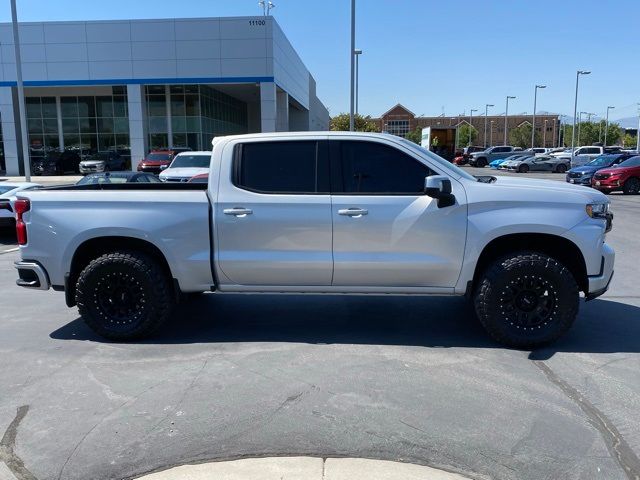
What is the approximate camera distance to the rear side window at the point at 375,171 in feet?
17.2

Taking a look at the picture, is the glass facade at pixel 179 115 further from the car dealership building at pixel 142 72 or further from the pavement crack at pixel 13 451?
the pavement crack at pixel 13 451

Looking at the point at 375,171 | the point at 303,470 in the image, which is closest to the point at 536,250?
the point at 375,171

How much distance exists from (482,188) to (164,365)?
Result: 3.25m

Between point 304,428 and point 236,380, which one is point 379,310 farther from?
point 304,428

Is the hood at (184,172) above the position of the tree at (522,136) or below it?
below

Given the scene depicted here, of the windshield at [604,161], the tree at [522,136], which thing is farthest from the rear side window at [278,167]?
the tree at [522,136]

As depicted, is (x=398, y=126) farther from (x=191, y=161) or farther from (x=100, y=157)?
(x=191, y=161)

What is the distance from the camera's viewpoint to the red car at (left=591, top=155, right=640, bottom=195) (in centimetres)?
2300

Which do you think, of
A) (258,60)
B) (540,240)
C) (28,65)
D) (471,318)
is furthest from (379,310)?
(28,65)

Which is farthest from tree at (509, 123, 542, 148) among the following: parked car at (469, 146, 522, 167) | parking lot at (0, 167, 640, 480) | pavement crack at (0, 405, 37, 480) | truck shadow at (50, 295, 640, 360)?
pavement crack at (0, 405, 37, 480)

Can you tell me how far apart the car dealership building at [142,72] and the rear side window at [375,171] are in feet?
100

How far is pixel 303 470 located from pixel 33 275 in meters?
3.67

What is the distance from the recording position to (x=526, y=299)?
515 cm

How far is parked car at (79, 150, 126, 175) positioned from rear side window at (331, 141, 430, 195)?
1231 inches
